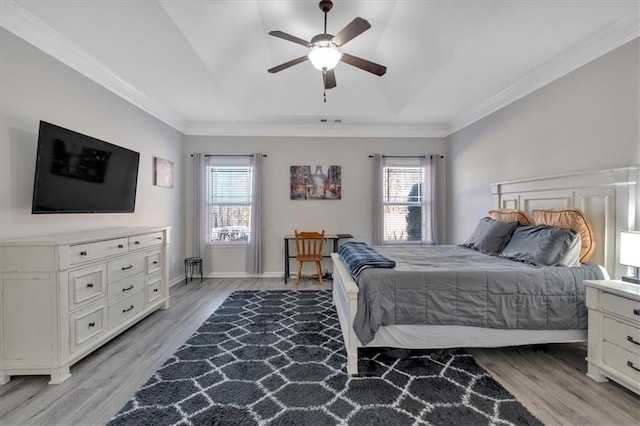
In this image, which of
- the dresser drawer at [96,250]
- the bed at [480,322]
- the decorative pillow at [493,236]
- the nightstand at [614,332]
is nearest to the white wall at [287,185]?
the decorative pillow at [493,236]

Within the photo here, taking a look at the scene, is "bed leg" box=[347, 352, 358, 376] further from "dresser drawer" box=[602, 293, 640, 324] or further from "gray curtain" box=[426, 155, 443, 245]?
"gray curtain" box=[426, 155, 443, 245]

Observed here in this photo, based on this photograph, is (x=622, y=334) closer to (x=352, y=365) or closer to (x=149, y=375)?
(x=352, y=365)

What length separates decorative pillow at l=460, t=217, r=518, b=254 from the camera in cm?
293

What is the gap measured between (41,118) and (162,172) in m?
1.84

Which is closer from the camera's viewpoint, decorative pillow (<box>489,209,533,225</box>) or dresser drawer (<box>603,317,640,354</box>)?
dresser drawer (<box>603,317,640,354</box>)

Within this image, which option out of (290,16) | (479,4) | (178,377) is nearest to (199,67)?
(290,16)

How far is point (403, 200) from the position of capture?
5.00m

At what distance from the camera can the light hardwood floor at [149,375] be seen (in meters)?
1.64

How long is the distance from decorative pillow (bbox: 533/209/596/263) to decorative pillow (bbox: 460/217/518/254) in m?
0.32

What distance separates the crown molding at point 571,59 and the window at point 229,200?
3.81 meters

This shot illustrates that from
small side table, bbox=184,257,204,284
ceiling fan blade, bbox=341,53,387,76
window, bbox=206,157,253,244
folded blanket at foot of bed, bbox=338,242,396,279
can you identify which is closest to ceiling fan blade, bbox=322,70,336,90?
ceiling fan blade, bbox=341,53,387,76

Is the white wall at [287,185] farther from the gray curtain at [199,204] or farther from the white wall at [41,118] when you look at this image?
the white wall at [41,118]

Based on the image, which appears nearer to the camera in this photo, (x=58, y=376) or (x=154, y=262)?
(x=58, y=376)

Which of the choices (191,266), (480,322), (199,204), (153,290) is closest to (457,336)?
(480,322)
